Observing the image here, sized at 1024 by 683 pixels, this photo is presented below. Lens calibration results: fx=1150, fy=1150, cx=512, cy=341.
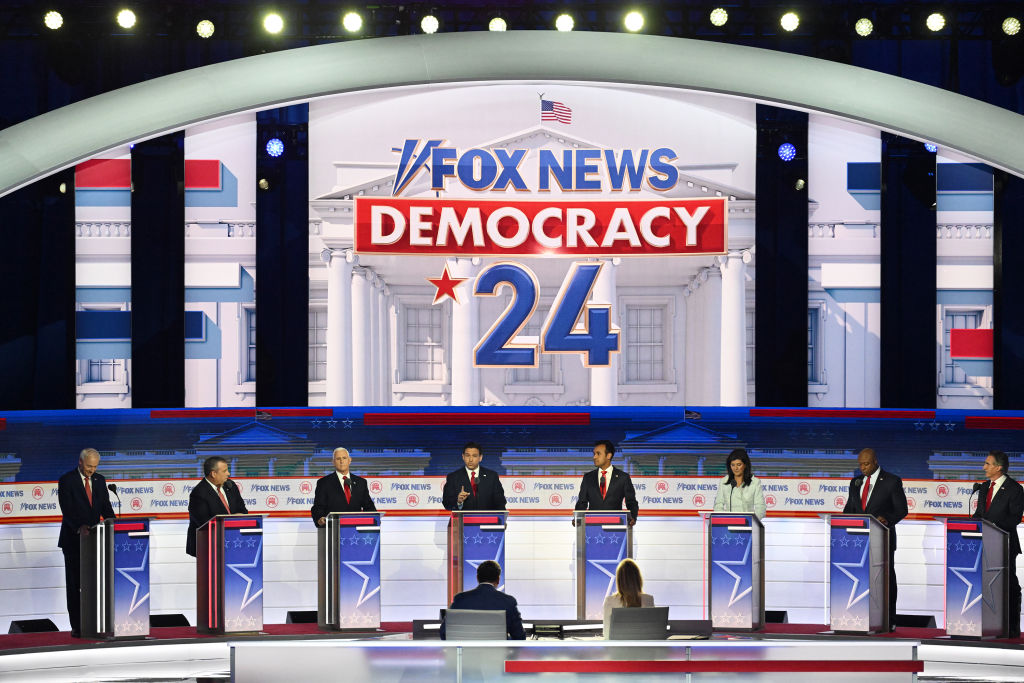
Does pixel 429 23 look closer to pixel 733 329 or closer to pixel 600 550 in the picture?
pixel 733 329

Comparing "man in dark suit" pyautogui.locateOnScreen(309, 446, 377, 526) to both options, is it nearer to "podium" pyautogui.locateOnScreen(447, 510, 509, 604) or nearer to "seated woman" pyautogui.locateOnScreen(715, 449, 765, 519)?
"podium" pyautogui.locateOnScreen(447, 510, 509, 604)

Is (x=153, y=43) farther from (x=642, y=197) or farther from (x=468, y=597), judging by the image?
(x=468, y=597)

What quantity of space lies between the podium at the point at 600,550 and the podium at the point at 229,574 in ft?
7.37

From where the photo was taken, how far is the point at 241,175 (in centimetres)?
1036

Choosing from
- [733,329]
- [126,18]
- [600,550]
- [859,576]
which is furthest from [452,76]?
[733,329]

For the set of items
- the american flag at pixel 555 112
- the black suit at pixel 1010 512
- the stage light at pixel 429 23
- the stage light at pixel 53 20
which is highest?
the stage light at pixel 53 20

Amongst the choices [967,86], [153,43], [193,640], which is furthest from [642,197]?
[193,640]

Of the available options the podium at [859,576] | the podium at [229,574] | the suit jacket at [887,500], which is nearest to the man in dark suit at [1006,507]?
the suit jacket at [887,500]

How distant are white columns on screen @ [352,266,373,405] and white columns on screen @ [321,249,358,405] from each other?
4 centimetres

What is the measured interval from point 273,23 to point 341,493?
4091 mm

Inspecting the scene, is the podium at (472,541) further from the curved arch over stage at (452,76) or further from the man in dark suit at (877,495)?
the curved arch over stage at (452,76)

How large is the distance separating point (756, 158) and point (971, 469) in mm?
3372

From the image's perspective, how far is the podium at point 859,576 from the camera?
780 cm

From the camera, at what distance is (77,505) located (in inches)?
315
